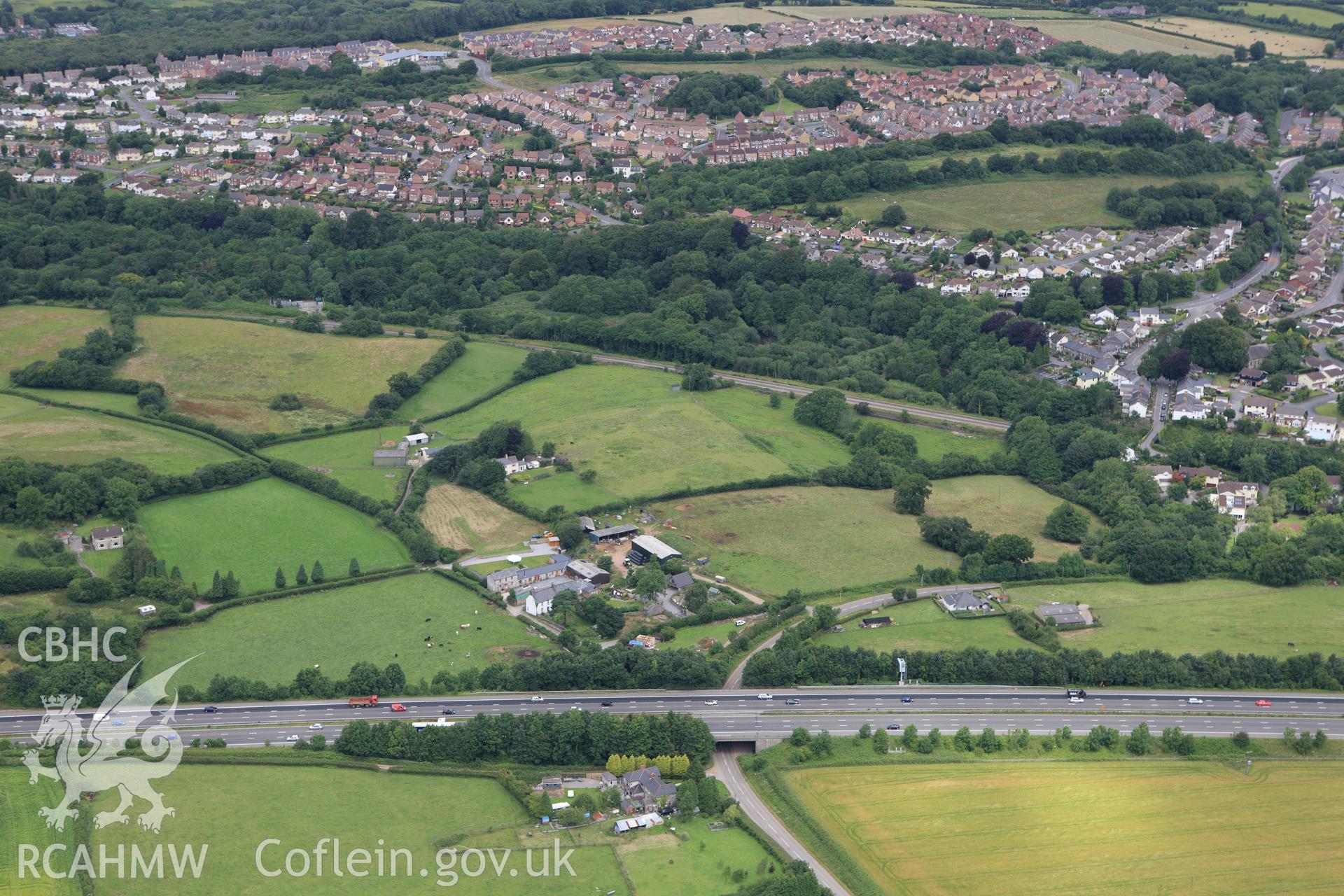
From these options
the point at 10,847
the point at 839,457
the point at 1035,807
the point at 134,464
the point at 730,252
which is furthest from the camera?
the point at 730,252

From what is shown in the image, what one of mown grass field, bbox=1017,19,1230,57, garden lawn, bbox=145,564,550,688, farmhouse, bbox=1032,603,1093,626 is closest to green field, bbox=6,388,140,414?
garden lawn, bbox=145,564,550,688

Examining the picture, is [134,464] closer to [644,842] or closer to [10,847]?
[10,847]

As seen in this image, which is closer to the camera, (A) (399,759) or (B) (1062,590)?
(A) (399,759)

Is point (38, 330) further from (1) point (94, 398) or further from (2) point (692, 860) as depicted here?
(2) point (692, 860)

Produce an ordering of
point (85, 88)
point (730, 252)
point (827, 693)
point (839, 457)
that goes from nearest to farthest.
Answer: point (827, 693), point (839, 457), point (730, 252), point (85, 88)

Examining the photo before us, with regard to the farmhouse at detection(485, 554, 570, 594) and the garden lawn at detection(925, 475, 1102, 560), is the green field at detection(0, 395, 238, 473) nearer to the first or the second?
the farmhouse at detection(485, 554, 570, 594)

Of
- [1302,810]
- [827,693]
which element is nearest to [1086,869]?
[1302,810]

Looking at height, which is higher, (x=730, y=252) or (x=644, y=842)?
(x=730, y=252)
